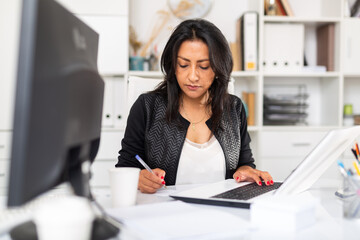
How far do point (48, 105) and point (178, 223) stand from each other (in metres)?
0.35

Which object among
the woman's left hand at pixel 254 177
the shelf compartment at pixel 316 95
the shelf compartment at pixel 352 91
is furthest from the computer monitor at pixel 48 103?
the shelf compartment at pixel 352 91

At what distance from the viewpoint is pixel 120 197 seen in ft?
3.14

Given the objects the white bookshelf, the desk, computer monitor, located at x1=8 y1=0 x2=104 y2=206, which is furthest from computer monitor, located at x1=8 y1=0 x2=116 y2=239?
the white bookshelf

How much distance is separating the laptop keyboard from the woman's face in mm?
525

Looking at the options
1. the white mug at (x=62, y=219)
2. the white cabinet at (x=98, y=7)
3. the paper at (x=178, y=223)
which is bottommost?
the paper at (x=178, y=223)

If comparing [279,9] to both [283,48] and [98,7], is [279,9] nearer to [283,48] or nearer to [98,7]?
[283,48]

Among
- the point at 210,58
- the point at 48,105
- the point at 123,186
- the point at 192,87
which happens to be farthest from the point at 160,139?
the point at 48,105

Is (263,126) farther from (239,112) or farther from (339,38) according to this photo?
(239,112)

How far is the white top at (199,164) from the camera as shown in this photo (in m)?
1.63

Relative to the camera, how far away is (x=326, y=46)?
9.64 ft

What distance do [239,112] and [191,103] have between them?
23 centimetres

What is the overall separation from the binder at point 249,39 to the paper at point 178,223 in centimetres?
202

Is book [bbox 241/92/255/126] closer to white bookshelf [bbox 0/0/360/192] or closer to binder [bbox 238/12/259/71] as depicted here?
white bookshelf [bbox 0/0/360/192]

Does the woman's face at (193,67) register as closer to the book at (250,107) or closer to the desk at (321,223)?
the desk at (321,223)
